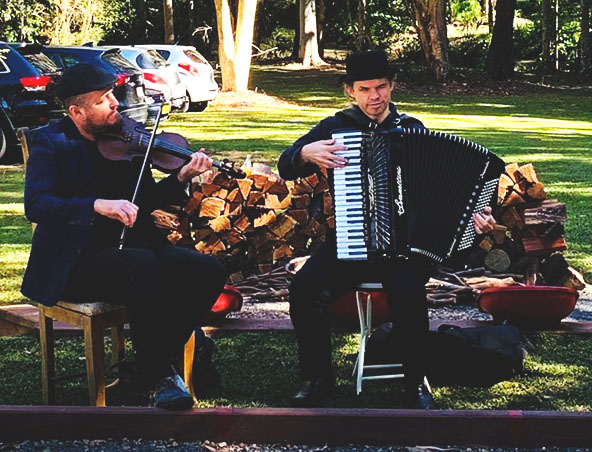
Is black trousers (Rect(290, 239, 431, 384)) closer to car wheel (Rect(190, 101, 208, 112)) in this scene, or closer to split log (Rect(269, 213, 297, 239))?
split log (Rect(269, 213, 297, 239))

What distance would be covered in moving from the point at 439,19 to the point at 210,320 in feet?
79.2

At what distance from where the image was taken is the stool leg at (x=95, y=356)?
444 centimetres

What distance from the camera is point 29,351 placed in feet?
19.0

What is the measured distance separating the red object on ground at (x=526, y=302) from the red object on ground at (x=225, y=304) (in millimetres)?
1368

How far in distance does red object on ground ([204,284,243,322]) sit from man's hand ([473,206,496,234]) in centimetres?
178

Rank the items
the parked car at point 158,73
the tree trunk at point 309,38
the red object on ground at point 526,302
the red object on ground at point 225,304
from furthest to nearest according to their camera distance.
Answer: the tree trunk at point 309,38, the parked car at point 158,73, the red object on ground at point 225,304, the red object on ground at point 526,302

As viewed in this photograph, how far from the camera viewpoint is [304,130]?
1859cm

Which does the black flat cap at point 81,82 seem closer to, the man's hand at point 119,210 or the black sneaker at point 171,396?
the man's hand at point 119,210

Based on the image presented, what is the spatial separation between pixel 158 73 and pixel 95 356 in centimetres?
1620

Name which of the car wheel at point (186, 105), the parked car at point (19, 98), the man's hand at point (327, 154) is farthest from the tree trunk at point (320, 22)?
the man's hand at point (327, 154)

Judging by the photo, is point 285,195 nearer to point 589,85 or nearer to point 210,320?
point 210,320

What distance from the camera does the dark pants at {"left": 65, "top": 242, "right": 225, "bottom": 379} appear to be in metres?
4.38

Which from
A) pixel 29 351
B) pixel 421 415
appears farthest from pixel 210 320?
pixel 421 415

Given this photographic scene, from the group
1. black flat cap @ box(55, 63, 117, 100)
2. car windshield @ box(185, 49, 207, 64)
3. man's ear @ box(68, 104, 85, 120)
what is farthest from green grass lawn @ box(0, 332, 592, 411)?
car windshield @ box(185, 49, 207, 64)
